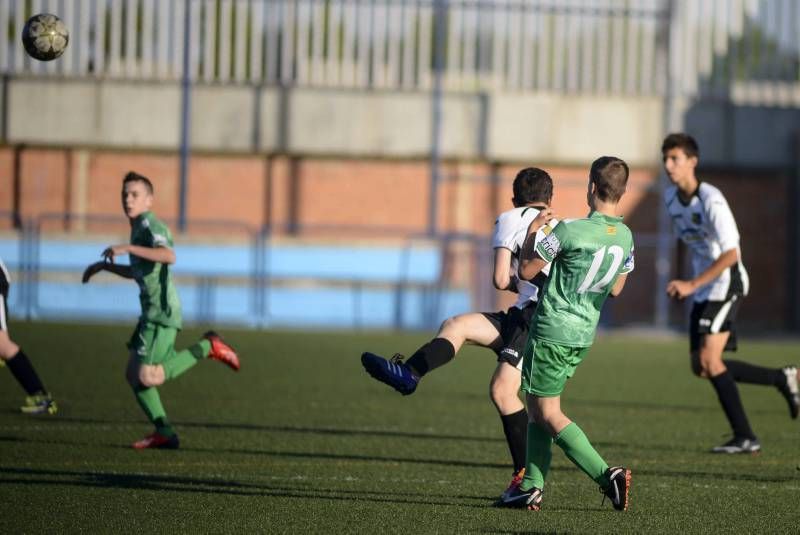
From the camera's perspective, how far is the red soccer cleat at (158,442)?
9250mm

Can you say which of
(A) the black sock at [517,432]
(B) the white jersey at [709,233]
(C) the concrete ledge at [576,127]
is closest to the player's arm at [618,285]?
(A) the black sock at [517,432]

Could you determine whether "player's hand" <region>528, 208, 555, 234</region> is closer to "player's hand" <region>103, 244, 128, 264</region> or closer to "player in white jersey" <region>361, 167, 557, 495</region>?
"player in white jersey" <region>361, 167, 557, 495</region>

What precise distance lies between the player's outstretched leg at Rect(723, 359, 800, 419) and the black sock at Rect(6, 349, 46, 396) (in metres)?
5.07

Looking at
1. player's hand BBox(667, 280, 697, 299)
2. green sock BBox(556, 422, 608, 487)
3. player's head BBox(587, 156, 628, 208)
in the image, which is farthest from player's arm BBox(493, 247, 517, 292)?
player's hand BBox(667, 280, 697, 299)

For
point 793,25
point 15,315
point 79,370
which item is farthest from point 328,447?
point 793,25

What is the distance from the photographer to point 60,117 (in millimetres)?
25453

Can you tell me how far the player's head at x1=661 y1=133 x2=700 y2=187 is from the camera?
9.53 metres

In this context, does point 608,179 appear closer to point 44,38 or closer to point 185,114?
point 44,38

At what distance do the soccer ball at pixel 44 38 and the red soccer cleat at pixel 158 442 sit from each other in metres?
2.68

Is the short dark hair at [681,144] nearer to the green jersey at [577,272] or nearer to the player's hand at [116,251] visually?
the green jersey at [577,272]

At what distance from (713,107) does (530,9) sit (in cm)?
382

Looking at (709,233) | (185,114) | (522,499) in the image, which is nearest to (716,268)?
(709,233)

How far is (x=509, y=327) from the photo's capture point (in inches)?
300

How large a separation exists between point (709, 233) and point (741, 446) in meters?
1.45
